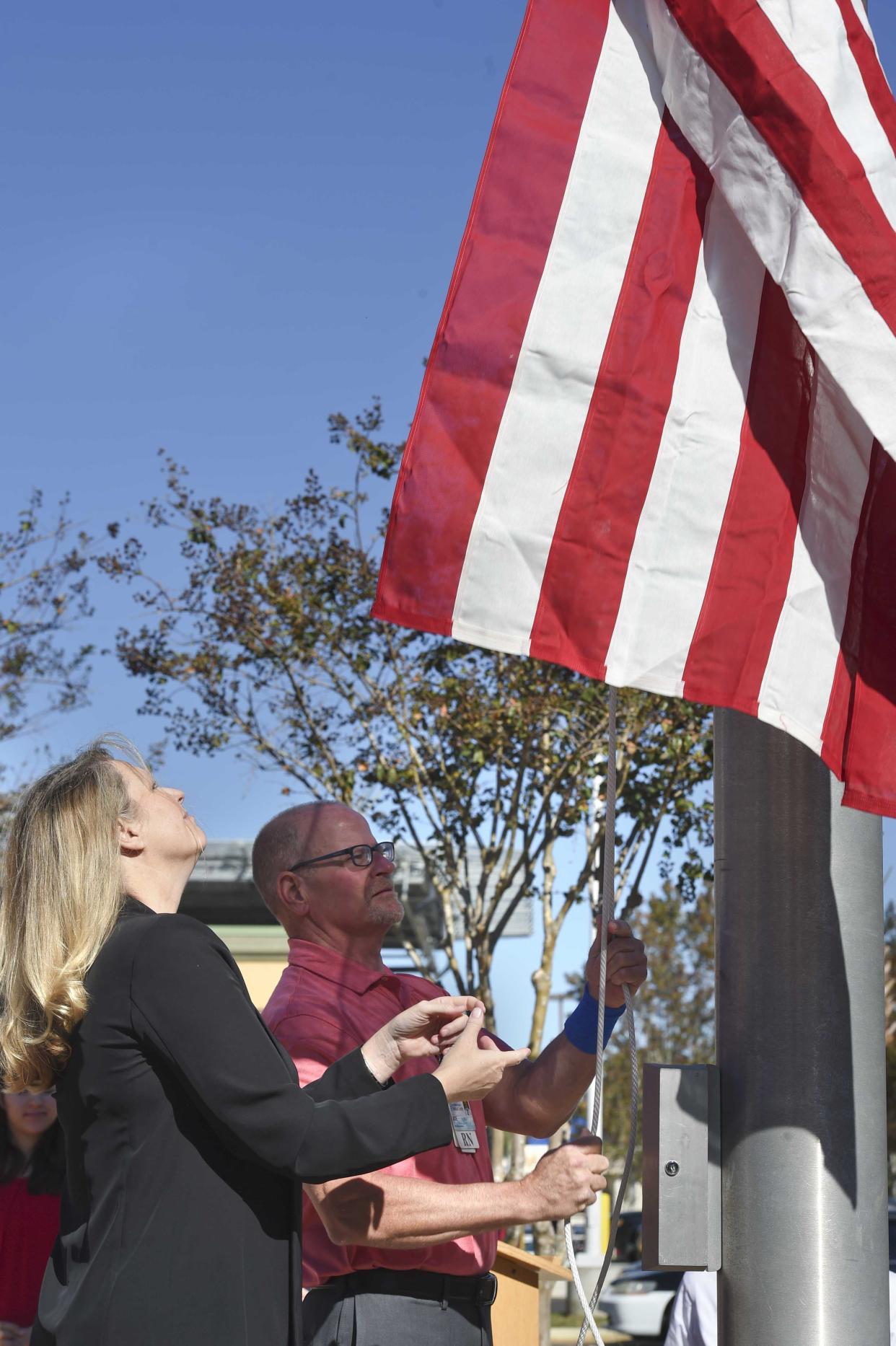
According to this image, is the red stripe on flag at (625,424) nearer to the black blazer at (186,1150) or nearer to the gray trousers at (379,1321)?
the black blazer at (186,1150)

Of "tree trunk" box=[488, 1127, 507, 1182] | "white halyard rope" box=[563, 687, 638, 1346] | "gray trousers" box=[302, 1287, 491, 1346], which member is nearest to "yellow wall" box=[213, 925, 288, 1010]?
"tree trunk" box=[488, 1127, 507, 1182]

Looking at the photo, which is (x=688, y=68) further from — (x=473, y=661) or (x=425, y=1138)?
(x=473, y=661)

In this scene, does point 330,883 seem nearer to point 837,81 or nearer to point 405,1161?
point 405,1161

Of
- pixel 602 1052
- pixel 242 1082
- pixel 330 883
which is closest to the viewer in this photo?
pixel 242 1082

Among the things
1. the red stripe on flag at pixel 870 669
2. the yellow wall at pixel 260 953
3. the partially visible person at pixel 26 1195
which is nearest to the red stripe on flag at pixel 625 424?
the red stripe on flag at pixel 870 669

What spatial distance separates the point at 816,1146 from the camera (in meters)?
2.58

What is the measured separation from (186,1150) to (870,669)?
1.47m

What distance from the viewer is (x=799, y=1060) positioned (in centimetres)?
262

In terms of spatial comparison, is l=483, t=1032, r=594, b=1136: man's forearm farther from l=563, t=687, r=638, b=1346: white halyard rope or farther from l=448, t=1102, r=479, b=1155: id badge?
l=563, t=687, r=638, b=1346: white halyard rope

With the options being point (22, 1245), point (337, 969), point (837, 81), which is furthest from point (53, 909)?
point (837, 81)

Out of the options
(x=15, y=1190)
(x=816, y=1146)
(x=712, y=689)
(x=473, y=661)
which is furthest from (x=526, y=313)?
(x=473, y=661)

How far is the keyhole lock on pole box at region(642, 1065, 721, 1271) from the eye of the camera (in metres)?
2.62

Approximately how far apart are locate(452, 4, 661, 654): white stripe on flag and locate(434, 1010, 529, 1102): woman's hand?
0.73m

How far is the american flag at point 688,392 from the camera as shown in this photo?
8.79ft
